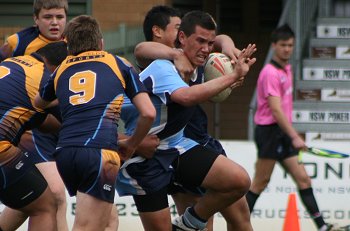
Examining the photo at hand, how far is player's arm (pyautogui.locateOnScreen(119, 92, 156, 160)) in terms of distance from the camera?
7855 mm

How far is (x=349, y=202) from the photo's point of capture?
39.0ft

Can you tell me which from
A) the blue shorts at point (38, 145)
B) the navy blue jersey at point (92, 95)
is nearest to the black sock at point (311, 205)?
the blue shorts at point (38, 145)

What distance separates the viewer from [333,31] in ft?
53.4

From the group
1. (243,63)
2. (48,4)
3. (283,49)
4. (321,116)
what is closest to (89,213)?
(243,63)

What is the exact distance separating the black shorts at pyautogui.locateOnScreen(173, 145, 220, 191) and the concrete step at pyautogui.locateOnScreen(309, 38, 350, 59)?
295 inches

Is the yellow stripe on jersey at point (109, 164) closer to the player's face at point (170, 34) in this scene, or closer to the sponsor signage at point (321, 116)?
the player's face at point (170, 34)

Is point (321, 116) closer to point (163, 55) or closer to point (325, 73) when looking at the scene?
point (325, 73)

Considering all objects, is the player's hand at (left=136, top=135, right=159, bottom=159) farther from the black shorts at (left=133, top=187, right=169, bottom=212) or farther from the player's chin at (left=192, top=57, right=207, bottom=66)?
the player's chin at (left=192, top=57, right=207, bottom=66)

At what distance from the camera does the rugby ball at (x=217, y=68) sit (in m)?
8.83

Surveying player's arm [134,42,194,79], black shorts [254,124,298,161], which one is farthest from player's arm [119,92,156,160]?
black shorts [254,124,298,161]

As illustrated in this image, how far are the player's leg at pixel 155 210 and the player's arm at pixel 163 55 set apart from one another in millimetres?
899

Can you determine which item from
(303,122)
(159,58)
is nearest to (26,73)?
(159,58)

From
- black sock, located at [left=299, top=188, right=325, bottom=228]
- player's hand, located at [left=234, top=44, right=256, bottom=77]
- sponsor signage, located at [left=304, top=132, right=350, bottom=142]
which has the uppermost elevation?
player's hand, located at [left=234, top=44, right=256, bottom=77]

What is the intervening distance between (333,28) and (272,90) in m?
4.79
